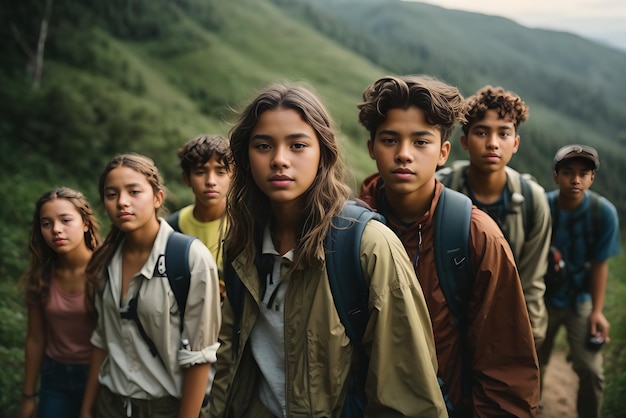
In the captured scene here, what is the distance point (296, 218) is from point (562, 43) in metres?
58.4

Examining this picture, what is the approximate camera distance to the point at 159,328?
299 centimetres

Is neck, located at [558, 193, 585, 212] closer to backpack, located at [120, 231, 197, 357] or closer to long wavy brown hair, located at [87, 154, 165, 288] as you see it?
backpack, located at [120, 231, 197, 357]

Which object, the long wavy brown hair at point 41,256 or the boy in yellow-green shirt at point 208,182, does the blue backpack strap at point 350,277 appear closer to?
the boy in yellow-green shirt at point 208,182

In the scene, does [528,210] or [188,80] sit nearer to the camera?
[528,210]

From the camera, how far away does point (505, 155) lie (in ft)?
11.9

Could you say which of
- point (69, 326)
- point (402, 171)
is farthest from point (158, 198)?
point (402, 171)

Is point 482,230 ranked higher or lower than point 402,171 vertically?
lower

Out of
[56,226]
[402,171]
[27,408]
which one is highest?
[402,171]

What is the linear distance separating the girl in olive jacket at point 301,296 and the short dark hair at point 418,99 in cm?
40

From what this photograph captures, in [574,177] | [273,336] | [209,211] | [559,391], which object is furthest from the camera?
[559,391]

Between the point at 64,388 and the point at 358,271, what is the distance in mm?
2702

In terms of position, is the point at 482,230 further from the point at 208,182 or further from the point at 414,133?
the point at 208,182

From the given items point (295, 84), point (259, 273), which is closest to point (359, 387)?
point (259, 273)

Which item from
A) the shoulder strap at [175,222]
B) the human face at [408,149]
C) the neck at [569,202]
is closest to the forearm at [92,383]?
the shoulder strap at [175,222]
